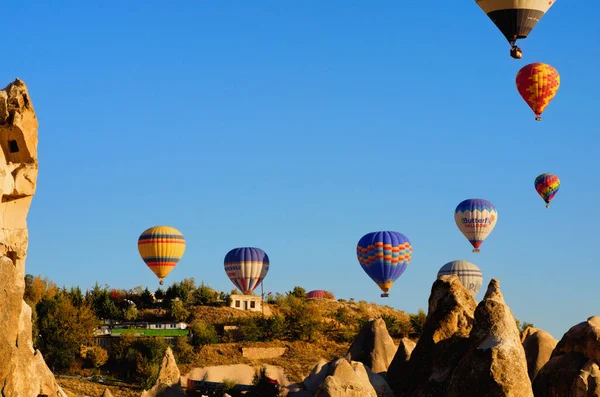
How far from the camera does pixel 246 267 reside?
222ft

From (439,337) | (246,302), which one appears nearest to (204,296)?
(246,302)

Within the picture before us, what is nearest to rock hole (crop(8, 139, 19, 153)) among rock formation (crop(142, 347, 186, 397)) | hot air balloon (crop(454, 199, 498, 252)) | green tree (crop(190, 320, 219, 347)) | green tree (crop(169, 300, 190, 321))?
rock formation (crop(142, 347, 186, 397))

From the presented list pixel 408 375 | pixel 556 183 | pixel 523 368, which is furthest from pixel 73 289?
pixel 523 368

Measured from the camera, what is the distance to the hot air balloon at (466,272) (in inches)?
2549

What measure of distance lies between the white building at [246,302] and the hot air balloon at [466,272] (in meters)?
10.8

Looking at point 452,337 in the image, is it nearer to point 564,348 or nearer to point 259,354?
point 564,348

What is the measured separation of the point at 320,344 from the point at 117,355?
1066cm

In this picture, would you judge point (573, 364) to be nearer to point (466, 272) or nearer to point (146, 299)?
point (466, 272)

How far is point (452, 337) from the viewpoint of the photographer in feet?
76.6

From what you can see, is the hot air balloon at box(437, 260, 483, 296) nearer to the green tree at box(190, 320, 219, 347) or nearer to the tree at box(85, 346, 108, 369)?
the green tree at box(190, 320, 219, 347)

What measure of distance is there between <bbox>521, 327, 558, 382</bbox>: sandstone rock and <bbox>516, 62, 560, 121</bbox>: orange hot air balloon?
28.3 metres

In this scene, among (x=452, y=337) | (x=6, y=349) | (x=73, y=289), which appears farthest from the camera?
(x=73, y=289)

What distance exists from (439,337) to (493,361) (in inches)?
238

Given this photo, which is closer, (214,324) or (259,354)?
(259,354)
